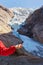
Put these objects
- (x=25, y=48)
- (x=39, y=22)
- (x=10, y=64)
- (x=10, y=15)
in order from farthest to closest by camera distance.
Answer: (x=10, y=15) → (x=39, y=22) → (x=25, y=48) → (x=10, y=64)

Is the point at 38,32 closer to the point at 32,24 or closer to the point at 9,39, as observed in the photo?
the point at 9,39

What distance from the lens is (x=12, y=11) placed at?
7.88 m

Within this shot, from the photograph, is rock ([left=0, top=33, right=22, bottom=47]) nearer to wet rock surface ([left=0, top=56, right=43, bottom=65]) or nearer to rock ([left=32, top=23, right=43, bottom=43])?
rock ([left=32, top=23, right=43, bottom=43])

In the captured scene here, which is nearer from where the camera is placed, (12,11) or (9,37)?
(9,37)

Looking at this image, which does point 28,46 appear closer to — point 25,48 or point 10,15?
point 25,48

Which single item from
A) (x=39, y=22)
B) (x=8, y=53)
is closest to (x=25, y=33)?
(x=39, y=22)

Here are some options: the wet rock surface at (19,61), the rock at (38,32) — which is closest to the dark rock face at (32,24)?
the rock at (38,32)

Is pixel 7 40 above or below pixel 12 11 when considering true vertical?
below

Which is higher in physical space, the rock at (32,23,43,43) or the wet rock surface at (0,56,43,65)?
the rock at (32,23,43,43)

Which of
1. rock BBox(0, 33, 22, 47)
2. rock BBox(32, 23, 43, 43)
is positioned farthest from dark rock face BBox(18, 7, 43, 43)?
rock BBox(0, 33, 22, 47)

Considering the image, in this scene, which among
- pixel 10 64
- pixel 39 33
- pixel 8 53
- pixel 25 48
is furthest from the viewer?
pixel 39 33

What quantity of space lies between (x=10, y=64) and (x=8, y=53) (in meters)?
0.90

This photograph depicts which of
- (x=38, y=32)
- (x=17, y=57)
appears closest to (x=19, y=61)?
(x=17, y=57)

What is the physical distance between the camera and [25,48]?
3865 mm
